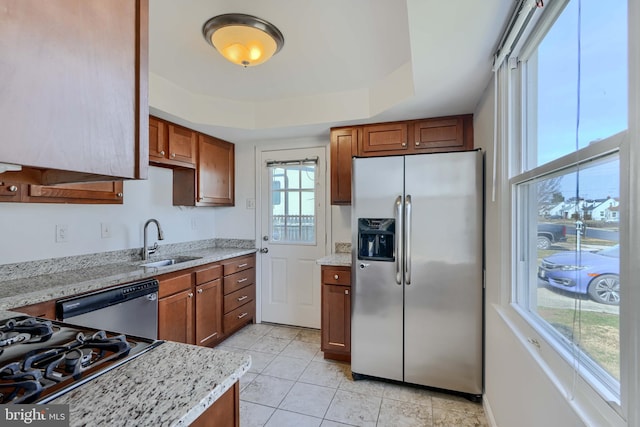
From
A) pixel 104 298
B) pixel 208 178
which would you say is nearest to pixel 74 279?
pixel 104 298

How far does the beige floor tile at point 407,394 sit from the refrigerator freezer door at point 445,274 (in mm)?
78

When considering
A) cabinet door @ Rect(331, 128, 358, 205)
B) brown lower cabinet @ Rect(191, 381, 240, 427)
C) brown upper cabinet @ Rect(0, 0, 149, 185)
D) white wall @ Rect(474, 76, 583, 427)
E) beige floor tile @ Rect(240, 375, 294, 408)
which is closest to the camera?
brown upper cabinet @ Rect(0, 0, 149, 185)

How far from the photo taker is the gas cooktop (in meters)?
0.65

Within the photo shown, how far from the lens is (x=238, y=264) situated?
10.5 feet

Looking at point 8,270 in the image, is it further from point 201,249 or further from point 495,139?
point 495,139

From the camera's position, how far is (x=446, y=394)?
2.18m

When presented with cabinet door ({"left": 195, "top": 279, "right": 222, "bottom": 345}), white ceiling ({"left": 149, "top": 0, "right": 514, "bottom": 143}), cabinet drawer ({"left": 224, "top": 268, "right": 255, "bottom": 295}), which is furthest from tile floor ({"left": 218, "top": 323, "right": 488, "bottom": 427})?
white ceiling ({"left": 149, "top": 0, "right": 514, "bottom": 143})

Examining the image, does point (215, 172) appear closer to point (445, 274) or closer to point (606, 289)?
point (445, 274)

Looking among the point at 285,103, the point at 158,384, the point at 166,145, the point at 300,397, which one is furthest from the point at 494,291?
the point at 166,145

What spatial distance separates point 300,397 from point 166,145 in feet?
7.54

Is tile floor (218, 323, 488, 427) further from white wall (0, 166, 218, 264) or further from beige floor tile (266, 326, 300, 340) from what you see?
white wall (0, 166, 218, 264)

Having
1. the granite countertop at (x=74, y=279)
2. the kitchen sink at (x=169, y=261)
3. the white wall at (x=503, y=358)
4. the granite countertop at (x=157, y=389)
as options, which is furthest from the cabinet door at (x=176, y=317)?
the white wall at (x=503, y=358)

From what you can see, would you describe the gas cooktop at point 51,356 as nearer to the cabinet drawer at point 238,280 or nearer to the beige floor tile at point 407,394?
the beige floor tile at point 407,394

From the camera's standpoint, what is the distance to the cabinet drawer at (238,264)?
3.04m
